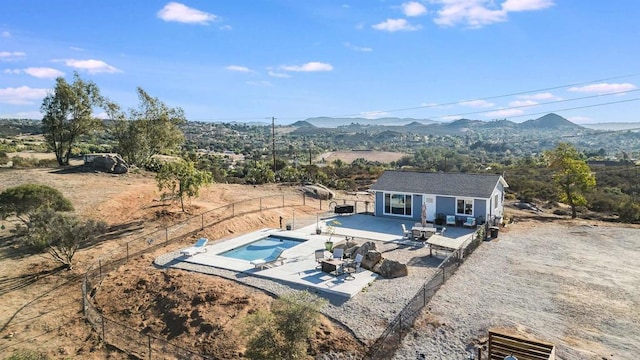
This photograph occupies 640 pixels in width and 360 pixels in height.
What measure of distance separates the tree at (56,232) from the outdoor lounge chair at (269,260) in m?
7.27

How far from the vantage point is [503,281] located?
48.1ft

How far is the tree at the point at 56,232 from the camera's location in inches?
637

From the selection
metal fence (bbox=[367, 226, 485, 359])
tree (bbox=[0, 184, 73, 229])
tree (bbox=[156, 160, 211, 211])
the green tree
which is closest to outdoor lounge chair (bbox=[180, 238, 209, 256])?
tree (bbox=[156, 160, 211, 211])

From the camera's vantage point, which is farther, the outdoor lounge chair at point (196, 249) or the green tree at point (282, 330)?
the outdoor lounge chair at point (196, 249)

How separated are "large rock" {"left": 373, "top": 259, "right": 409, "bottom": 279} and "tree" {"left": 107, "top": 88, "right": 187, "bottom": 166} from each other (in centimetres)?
2655

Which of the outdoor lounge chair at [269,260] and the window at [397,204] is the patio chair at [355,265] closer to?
the outdoor lounge chair at [269,260]

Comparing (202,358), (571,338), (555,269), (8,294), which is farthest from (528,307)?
(8,294)

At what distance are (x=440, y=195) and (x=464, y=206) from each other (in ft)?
4.67

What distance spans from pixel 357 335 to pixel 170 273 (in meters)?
8.08

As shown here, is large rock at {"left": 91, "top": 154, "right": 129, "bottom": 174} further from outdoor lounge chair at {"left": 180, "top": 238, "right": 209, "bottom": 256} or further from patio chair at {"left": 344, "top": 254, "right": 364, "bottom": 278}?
patio chair at {"left": 344, "top": 254, "right": 364, "bottom": 278}

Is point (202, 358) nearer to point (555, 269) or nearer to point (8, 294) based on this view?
point (8, 294)

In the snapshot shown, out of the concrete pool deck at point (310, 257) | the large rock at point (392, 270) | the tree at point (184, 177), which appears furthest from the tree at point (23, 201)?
the large rock at point (392, 270)

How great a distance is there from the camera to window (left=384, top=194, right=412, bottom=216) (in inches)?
966

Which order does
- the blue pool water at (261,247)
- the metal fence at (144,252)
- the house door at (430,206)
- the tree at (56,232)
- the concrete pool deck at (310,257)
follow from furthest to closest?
the house door at (430,206), the blue pool water at (261,247), the tree at (56,232), the concrete pool deck at (310,257), the metal fence at (144,252)
